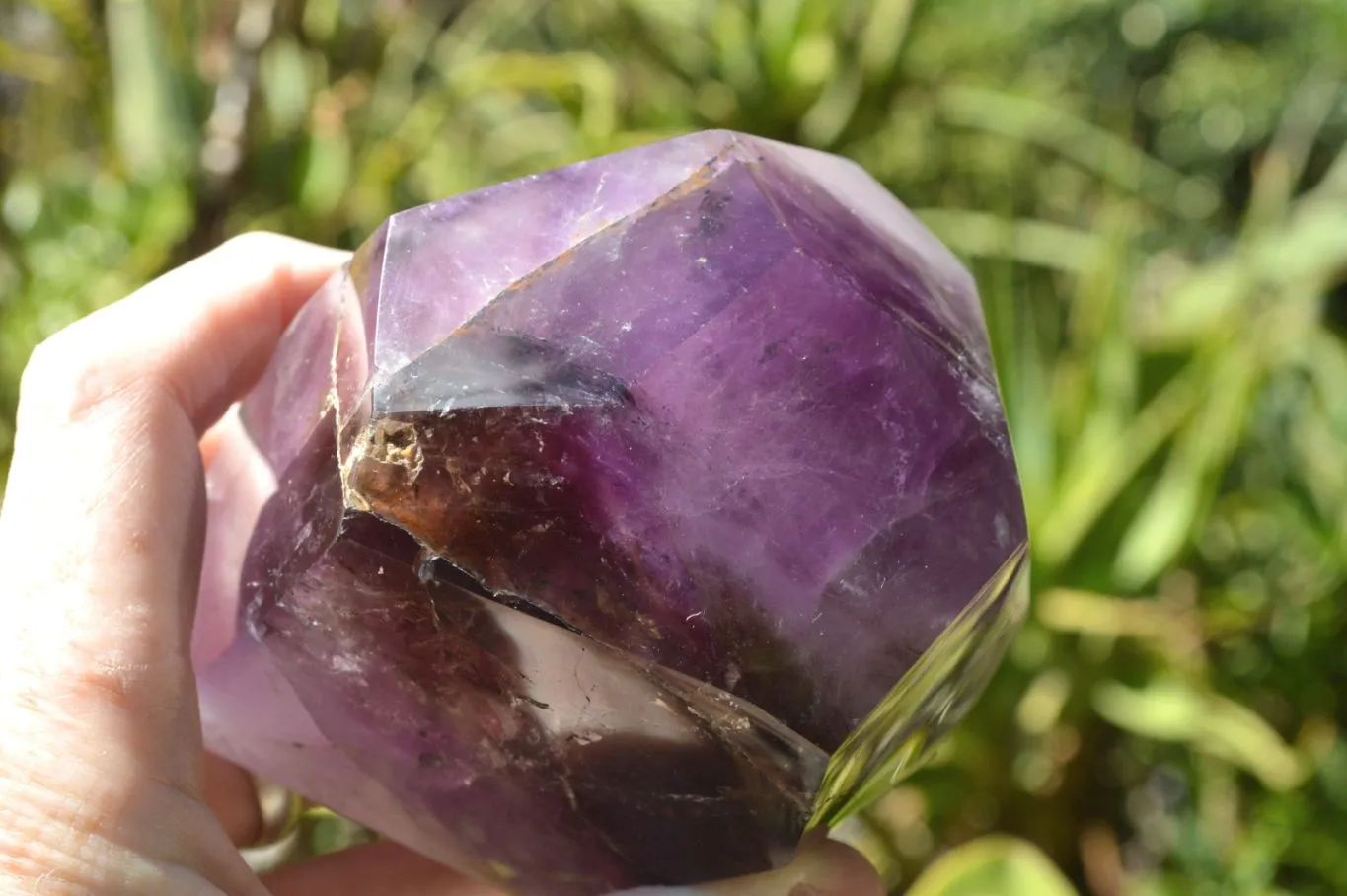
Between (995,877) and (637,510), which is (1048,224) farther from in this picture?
(637,510)

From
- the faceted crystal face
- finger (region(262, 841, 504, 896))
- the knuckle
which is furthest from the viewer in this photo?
finger (region(262, 841, 504, 896))

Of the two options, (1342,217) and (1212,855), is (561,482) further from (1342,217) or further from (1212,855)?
(1342,217)

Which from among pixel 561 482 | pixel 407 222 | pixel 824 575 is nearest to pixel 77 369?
pixel 407 222

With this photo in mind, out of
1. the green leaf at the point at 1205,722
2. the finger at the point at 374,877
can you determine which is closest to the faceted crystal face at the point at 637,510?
the finger at the point at 374,877

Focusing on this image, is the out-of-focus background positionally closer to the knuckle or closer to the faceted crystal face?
the faceted crystal face

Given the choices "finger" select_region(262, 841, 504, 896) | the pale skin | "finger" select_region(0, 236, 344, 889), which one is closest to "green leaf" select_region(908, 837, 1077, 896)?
the pale skin

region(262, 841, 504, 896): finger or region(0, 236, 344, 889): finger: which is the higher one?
region(0, 236, 344, 889): finger

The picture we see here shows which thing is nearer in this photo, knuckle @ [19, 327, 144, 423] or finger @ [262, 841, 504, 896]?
knuckle @ [19, 327, 144, 423]

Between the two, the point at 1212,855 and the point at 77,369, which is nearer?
the point at 77,369
